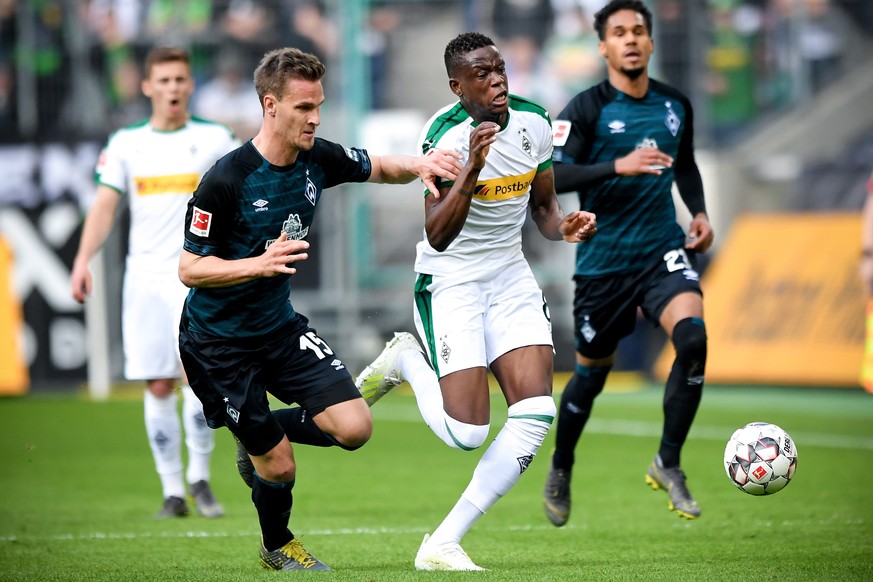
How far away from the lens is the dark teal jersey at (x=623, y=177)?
320 inches

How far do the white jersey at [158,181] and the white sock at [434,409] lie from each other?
2.49 metres

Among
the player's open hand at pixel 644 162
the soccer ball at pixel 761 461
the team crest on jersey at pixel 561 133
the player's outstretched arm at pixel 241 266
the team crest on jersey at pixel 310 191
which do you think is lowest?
the soccer ball at pixel 761 461

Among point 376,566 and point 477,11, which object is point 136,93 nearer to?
point 477,11

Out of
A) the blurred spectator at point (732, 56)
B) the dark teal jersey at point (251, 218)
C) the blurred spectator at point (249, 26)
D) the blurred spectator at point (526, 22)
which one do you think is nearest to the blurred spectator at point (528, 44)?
the blurred spectator at point (526, 22)

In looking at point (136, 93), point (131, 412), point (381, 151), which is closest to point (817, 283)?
point (381, 151)

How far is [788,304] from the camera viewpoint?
15977 millimetres

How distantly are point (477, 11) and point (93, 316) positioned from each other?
6375 mm

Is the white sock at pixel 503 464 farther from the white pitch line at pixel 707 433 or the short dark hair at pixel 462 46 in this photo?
the white pitch line at pixel 707 433

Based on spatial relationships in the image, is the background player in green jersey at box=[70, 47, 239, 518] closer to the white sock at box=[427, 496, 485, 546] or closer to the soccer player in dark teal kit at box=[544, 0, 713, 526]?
the soccer player in dark teal kit at box=[544, 0, 713, 526]

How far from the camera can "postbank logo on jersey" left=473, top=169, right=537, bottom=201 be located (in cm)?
681

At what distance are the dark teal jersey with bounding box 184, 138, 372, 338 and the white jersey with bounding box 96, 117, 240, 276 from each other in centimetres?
262

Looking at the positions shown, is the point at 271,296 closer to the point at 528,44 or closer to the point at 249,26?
the point at 528,44

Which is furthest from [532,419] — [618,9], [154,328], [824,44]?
[824,44]

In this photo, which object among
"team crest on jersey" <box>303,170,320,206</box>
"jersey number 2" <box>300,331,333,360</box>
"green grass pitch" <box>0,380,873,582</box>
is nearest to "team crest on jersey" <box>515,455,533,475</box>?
"green grass pitch" <box>0,380,873,582</box>
